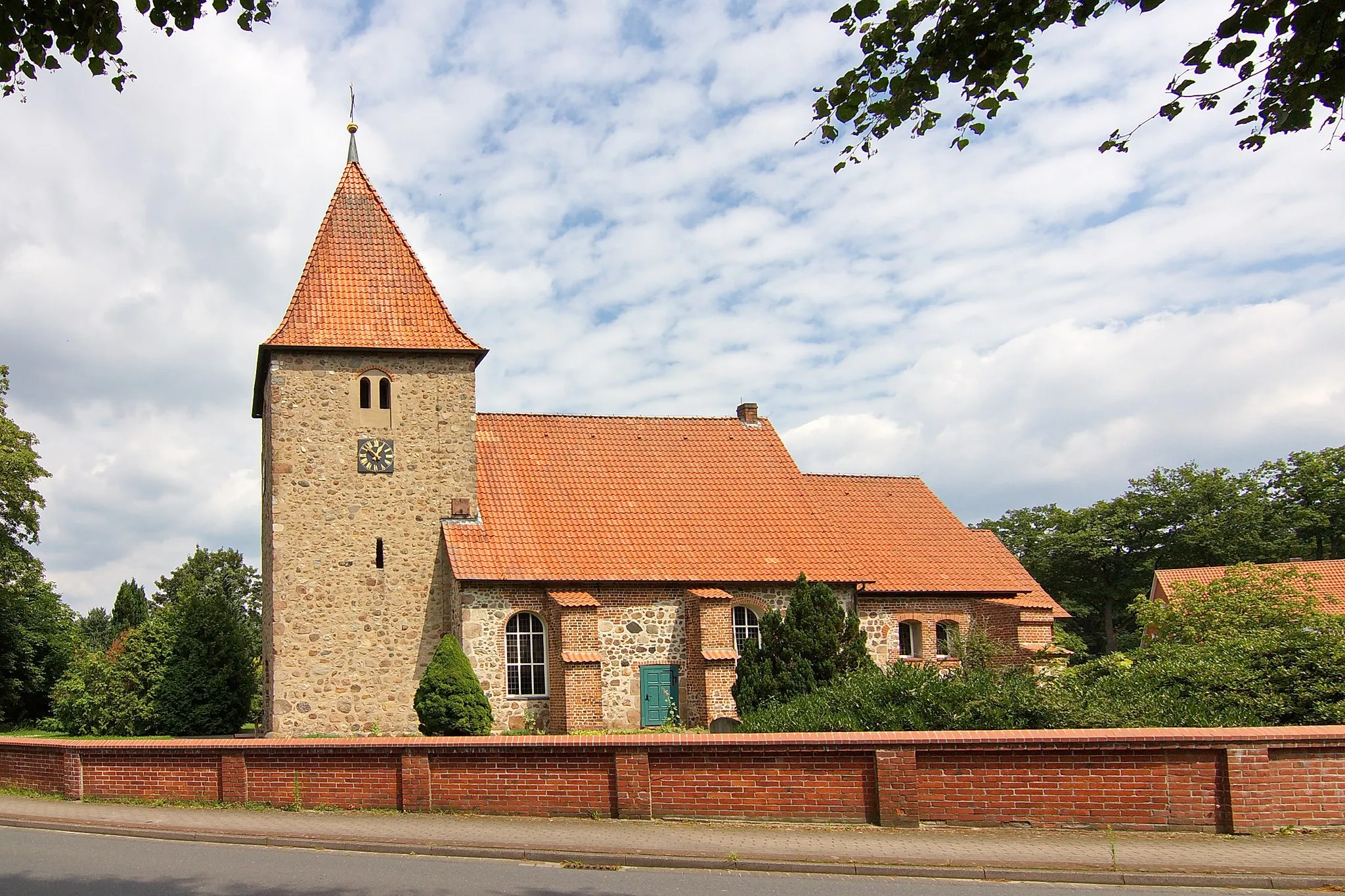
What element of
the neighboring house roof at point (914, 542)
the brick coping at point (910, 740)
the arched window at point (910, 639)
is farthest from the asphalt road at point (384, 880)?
the arched window at point (910, 639)

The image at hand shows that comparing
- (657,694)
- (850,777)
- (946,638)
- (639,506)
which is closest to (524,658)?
(657,694)

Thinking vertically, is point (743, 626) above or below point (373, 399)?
below

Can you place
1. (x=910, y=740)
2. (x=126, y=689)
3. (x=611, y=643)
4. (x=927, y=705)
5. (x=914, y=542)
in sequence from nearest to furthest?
(x=910, y=740) < (x=927, y=705) < (x=611, y=643) < (x=126, y=689) < (x=914, y=542)

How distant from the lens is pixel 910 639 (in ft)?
100

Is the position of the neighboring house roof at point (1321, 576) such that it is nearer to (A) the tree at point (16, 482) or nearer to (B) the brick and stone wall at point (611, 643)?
(B) the brick and stone wall at point (611, 643)

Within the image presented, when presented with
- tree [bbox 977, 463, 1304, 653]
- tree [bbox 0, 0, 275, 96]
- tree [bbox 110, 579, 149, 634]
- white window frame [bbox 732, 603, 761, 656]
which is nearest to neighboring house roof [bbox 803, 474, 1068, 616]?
white window frame [bbox 732, 603, 761, 656]

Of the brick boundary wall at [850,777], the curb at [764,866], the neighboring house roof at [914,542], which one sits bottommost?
the curb at [764,866]

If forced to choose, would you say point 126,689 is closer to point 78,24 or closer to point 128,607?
point 78,24

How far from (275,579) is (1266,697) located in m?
19.6

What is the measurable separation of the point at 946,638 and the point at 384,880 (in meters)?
23.0

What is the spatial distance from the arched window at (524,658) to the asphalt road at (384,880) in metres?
13.5

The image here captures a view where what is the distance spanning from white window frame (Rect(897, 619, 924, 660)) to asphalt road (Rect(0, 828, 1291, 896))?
67.0ft

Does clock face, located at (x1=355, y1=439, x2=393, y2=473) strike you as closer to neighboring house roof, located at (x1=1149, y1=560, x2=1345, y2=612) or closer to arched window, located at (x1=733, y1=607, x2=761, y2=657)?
arched window, located at (x1=733, y1=607, x2=761, y2=657)

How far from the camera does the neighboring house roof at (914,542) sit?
1203 inches
